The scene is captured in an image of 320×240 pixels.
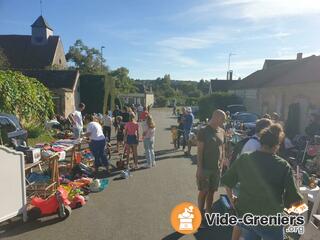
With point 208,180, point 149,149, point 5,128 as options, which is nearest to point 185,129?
point 149,149

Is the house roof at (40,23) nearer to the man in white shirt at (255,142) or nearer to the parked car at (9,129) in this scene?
the parked car at (9,129)

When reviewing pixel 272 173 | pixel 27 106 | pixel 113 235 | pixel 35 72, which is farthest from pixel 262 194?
pixel 35 72

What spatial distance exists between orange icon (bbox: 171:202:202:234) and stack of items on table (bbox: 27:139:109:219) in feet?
6.51

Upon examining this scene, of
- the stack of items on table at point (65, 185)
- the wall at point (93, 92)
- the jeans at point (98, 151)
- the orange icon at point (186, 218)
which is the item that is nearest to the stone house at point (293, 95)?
the jeans at point (98, 151)

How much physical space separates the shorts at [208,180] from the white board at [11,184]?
3.07 metres

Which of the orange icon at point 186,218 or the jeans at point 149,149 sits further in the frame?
the jeans at point 149,149

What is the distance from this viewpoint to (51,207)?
6484mm

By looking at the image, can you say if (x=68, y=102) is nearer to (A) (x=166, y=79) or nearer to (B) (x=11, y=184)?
(B) (x=11, y=184)

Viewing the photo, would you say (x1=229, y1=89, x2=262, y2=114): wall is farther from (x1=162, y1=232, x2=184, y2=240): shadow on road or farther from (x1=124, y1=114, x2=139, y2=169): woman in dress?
(x1=162, y1=232, x2=184, y2=240): shadow on road

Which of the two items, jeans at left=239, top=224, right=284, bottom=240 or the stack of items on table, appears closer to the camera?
jeans at left=239, top=224, right=284, bottom=240

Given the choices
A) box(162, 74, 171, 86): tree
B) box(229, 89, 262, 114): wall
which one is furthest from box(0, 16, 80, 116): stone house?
box(162, 74, 171, 86): tree

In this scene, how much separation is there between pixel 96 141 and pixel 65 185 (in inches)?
86.3

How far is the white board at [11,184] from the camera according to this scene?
562cm

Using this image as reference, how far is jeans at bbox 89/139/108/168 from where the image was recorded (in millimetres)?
9828
